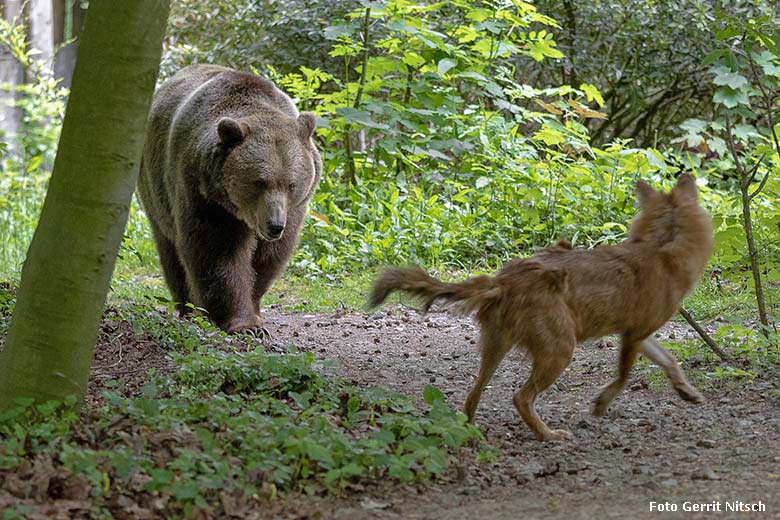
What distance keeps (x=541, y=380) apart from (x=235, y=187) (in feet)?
11.3

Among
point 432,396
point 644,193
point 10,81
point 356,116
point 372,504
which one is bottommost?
point 372,504

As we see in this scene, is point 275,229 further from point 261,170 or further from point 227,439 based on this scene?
point 227,439

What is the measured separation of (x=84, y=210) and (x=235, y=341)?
8.84 feet

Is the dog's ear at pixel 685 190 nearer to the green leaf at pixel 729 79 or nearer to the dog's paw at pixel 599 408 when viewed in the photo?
the dog's paw at pixel 599 408

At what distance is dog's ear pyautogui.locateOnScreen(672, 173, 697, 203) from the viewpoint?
18.2 feet

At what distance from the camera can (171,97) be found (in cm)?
874

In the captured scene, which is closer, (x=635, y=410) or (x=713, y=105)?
(x=635, y=410)

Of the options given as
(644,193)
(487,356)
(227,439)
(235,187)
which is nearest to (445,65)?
(235,187)

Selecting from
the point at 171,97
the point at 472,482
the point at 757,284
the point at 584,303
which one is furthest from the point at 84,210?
the point at 171,97

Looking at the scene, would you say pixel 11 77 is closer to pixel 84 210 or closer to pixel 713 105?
pixel 713 105

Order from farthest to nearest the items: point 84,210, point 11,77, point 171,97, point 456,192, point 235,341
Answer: point 11,77, point 456,192, point 171,97, point 235,341, point 84,210

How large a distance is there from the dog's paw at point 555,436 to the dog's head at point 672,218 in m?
1.12

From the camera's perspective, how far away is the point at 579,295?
4840 millimetres

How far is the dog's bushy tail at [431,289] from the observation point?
462 cm
